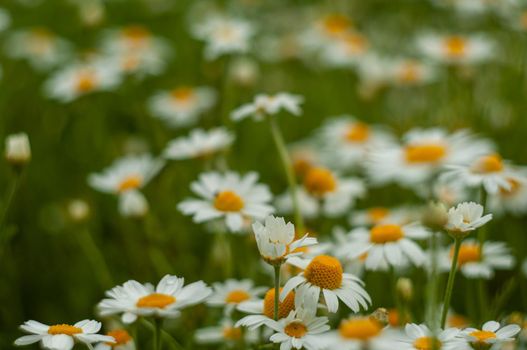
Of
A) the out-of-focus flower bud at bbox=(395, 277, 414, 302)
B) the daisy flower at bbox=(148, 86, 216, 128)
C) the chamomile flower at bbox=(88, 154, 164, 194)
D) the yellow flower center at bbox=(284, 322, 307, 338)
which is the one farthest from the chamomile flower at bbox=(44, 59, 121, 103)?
the yellow flower center at bbox=(284, 322, 307, 338)

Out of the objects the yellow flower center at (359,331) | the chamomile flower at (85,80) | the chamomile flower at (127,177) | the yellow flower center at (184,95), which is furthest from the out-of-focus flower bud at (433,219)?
the yellow flower center at (184,95)

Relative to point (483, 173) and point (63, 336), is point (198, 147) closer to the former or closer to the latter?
point (483, 173)

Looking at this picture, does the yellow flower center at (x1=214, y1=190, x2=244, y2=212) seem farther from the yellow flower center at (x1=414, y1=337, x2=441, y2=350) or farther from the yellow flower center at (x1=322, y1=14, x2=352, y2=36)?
the yellow flower center at (x1=322, y1=14, x2=352, y2=36)

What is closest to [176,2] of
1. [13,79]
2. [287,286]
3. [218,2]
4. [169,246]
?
[218,2]

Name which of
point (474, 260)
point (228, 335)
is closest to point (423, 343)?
point (228, 335)

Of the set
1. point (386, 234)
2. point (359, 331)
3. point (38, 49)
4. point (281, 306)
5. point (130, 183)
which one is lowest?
point (359, 331)

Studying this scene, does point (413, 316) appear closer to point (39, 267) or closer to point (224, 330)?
point (224, 330)

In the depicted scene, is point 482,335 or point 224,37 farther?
point 224,37
